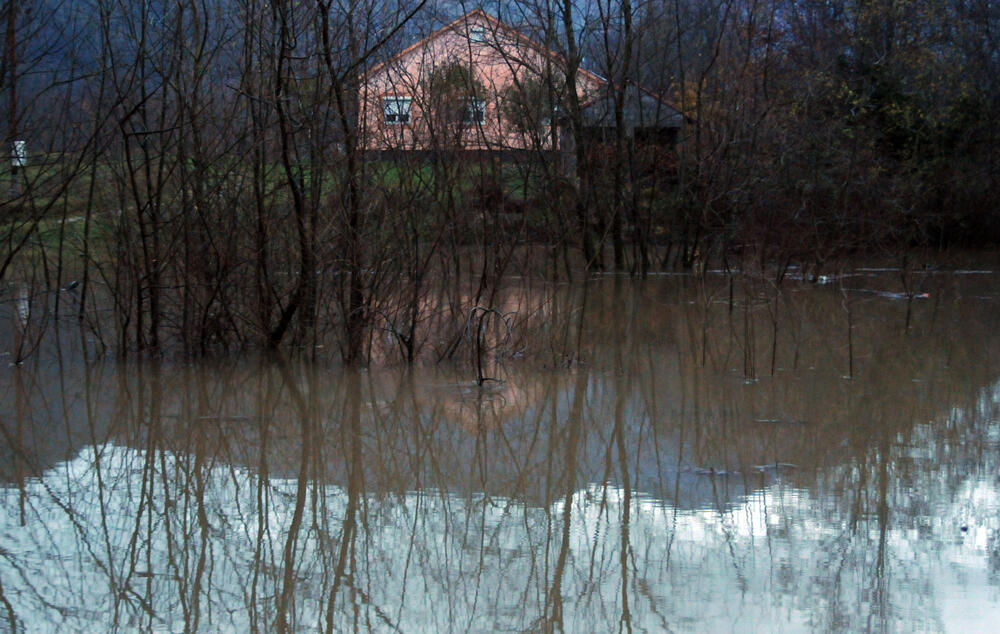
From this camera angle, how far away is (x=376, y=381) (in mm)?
7879

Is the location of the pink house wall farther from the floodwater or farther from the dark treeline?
the floodwater

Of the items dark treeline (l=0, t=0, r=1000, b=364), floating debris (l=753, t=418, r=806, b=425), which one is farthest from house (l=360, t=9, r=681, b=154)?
floating debris (l=753, t=418, r=806, b=425)

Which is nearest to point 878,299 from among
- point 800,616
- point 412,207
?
point 412,207

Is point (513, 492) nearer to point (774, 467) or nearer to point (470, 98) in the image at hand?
point (774, 467)

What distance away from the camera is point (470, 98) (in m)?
11.3

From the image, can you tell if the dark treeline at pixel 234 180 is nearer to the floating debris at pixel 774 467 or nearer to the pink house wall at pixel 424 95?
the pink house wall at pixel 424 95

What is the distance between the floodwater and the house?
2052 millimetres

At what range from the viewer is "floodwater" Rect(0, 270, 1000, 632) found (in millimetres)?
3939

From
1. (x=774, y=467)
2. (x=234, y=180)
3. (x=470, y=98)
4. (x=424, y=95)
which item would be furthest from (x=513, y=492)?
(x=470, y=98)

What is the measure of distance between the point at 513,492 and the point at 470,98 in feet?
21.8

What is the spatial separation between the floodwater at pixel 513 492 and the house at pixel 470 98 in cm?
205

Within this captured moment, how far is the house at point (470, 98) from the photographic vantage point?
9.31m

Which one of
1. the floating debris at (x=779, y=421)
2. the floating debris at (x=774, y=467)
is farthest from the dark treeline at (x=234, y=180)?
the floating debris at (x=774, y=467)

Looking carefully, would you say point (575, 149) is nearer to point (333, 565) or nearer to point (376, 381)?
point (376, 381)
